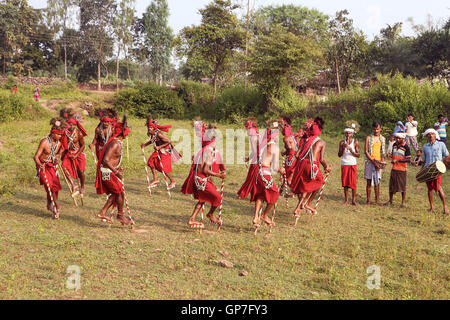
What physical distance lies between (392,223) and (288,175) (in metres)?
2.97

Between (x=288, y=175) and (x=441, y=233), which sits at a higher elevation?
(x=288, y=175)

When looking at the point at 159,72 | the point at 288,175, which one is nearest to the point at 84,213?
the point at 288,175

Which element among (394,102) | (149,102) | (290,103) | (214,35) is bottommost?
(394,102)

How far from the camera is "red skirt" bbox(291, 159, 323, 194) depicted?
8227mm

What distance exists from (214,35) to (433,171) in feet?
90.2

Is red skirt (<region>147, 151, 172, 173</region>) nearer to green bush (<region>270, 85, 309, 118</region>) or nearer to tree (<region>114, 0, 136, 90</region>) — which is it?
green bush (<region>270, 85, 309, 118</region>)

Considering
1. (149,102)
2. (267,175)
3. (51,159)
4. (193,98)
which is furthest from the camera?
(193,98)

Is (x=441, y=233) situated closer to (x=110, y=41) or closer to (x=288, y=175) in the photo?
(x=288, y=175)

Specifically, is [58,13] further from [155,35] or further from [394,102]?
[394,102]

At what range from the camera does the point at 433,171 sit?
29.2 feet

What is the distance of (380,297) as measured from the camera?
5.04 metres

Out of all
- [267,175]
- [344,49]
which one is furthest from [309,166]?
[344,49]
